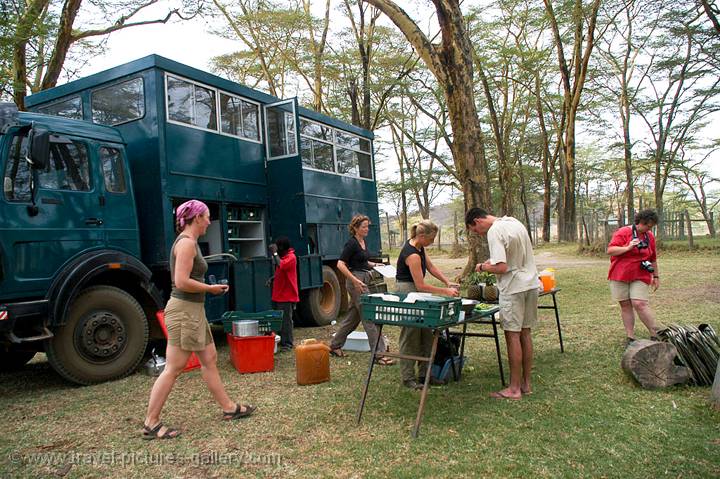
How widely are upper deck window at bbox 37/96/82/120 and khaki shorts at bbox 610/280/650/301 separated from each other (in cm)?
680

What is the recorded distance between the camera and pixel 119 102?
6422 millimetres

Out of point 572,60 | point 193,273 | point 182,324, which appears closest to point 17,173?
point 193,273

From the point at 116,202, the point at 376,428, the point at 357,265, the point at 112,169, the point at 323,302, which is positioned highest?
the point at 112,169

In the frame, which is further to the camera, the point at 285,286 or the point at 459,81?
the point at 459,81

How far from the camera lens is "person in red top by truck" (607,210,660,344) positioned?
5562 mm

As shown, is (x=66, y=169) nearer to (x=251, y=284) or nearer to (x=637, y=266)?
(x=251, y=284)

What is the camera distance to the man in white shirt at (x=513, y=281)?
14.0ft

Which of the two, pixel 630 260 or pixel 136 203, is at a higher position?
pixel 136 203

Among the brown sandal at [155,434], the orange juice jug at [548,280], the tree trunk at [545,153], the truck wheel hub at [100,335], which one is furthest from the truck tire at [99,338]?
the tree trunk at [545,153]

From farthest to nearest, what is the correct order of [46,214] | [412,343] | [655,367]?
[46,214], [412,343], [655,367]

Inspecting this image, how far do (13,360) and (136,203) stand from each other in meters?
2.37

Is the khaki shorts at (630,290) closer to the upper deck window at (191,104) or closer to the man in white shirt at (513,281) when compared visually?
the man in white shirt at (513,281)

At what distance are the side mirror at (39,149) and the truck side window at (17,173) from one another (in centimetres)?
18

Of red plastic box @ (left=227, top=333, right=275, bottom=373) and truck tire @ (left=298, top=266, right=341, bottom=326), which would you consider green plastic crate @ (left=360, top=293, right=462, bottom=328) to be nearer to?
red plastic box @ (left=227, top=333, right=275, bottom=373)
